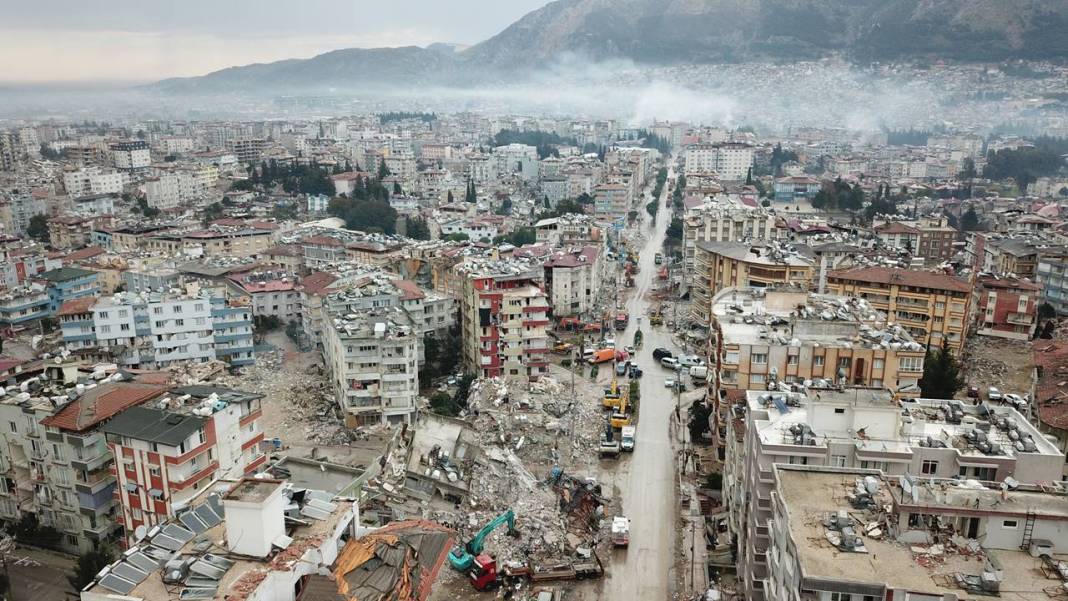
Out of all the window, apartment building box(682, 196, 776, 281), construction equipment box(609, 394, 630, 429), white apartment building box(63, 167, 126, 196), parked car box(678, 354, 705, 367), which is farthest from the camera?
white apartment building box(63, 167, 126, 196)

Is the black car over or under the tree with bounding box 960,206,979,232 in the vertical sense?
under

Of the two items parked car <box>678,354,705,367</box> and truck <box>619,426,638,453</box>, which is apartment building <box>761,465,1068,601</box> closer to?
truck <box>619,426,638,453</box>

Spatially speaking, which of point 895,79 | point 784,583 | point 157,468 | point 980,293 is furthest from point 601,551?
point 895,79

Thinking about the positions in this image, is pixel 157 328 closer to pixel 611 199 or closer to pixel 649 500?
pixel 649 500

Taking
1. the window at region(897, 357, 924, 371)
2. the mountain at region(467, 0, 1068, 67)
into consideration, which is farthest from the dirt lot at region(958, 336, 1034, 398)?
the mountain at region(467, 0, 1068, 67)

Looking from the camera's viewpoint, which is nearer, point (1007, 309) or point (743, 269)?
point (743, 269)

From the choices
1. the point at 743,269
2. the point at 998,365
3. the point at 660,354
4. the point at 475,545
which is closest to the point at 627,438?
the point at 475,545

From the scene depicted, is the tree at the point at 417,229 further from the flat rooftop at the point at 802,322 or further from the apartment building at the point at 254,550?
the apartment building at the point at 254,550
